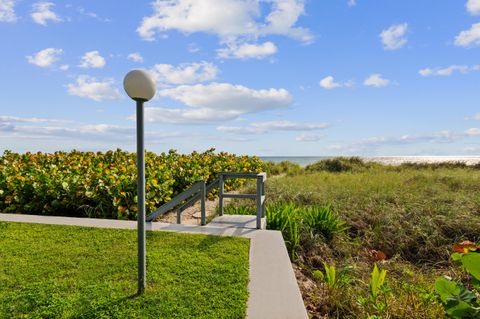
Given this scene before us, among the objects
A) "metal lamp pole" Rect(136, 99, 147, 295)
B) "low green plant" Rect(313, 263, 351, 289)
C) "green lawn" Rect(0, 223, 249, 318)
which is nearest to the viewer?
"green lawn" Rect(0, 223, 249, 318)

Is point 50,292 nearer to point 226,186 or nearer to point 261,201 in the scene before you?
point 261,201

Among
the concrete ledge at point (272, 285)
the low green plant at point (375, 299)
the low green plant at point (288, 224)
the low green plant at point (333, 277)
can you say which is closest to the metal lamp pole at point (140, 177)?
the concrete ledge at point (272, 285)

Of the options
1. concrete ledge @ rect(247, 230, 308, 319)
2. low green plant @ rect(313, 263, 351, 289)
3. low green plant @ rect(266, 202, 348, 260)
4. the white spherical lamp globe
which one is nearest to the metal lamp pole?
the white spherical lamp globe

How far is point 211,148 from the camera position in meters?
16.2

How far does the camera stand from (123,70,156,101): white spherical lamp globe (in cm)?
346

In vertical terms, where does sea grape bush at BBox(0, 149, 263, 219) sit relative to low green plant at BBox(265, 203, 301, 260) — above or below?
above

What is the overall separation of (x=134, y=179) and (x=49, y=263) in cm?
334

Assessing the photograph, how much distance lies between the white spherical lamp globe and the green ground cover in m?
3.01

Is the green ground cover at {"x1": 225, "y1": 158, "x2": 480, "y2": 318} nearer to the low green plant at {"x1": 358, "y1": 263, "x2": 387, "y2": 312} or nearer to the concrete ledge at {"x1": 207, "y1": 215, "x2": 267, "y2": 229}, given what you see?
the low green plant at {"x1": 358, "y1": 263, "x2": 387, "y2": 312}

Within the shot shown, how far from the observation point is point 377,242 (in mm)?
6727

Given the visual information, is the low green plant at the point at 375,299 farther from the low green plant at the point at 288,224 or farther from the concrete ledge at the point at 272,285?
the low green plant at the point at 288,224

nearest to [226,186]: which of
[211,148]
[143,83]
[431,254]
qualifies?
[211,148]

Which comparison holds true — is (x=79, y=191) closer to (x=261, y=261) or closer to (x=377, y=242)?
(x=261, y=261)

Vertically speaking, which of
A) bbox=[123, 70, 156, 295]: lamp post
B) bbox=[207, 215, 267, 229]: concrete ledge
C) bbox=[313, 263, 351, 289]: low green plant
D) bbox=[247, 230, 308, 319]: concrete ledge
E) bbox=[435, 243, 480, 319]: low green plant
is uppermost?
bbox=[123, 70, 156, 295]: lamp post
